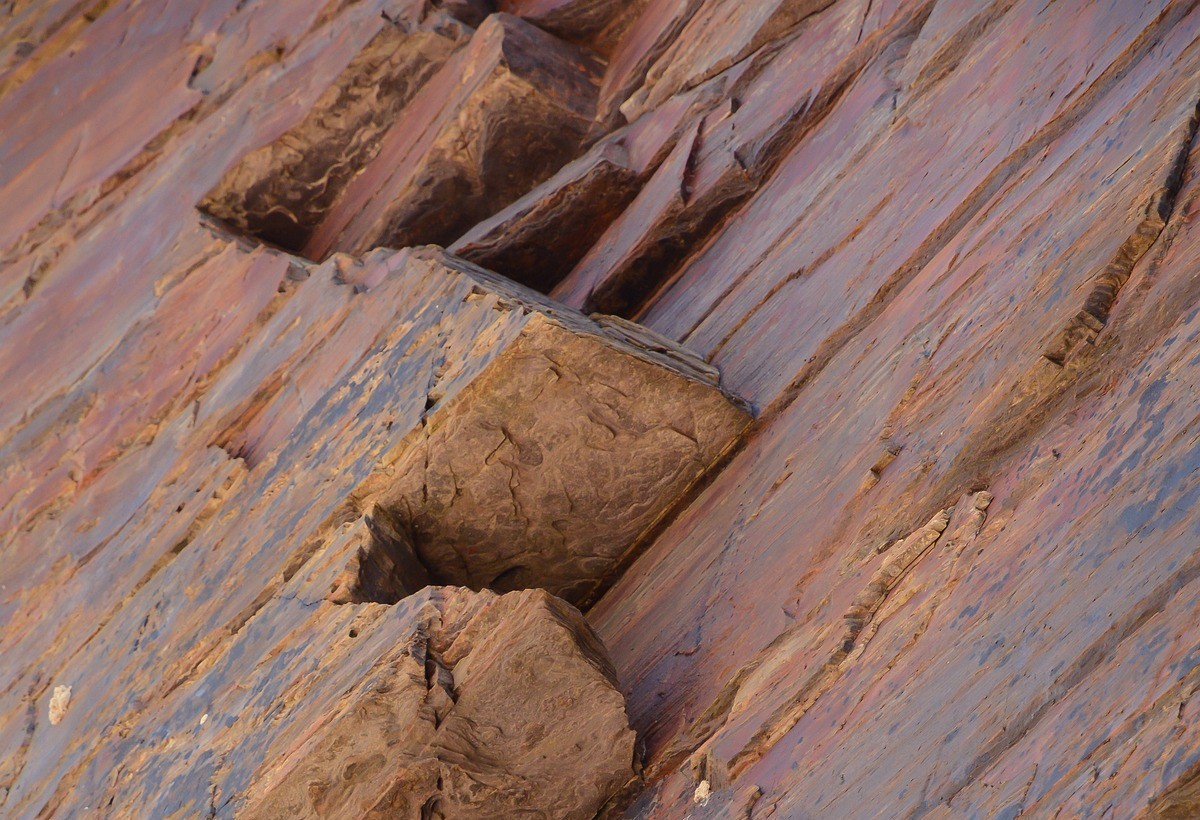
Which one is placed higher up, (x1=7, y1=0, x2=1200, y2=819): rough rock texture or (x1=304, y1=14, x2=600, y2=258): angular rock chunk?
(x1=304, y1=14, x2=600, y2=258): angular rock chunk

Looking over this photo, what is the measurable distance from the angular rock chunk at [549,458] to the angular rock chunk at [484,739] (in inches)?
32.8

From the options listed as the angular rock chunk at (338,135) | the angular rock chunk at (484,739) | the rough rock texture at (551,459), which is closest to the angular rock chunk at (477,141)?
the angular rock chunk at (338,135)

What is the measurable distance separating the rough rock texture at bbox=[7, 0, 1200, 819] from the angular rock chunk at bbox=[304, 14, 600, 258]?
0.11ft

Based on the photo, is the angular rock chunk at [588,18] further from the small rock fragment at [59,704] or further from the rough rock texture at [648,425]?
the small rock fragment at [59,704]

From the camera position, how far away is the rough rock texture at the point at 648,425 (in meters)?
4.28

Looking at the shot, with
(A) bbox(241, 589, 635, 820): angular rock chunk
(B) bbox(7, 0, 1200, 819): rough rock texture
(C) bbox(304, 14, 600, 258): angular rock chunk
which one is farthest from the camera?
(C) bbox(304, 14, 600, 258): angular rock chunk

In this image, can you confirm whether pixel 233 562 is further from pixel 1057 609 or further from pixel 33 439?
pixel 1057 609

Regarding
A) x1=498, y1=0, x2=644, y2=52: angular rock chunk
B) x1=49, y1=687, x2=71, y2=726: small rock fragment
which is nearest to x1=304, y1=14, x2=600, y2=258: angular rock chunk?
x1=498, y1=0, x2=644, y2=52: angular rock chunk

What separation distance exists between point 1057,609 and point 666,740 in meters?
1.85

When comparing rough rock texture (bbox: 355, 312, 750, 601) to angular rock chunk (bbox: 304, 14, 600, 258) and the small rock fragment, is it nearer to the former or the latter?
the small rock fragment

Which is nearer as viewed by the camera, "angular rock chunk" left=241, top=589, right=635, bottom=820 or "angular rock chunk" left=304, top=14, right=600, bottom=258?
"angular rock chunk" left=241, top=589, right=635, bottom=820

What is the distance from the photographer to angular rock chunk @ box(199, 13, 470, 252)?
30.2ft

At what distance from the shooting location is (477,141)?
346 inches

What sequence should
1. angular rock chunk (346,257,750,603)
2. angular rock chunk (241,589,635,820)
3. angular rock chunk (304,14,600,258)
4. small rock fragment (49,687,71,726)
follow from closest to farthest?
angular rock chunk (241,589,635,820), angular rock chunk (346,257,750,603), small rock fragment (49,687,71,726), angular rock chunk (304,14,600,258)
